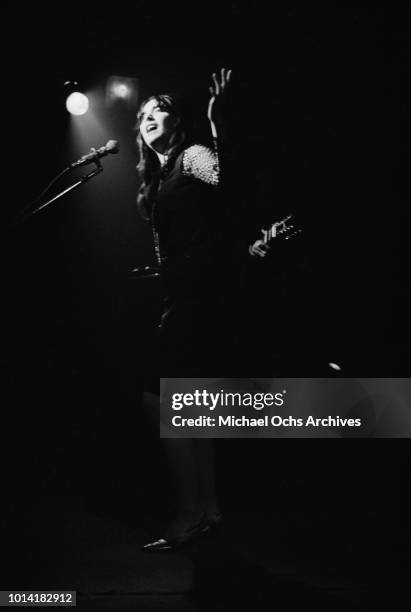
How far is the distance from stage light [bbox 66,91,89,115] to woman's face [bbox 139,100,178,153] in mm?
334

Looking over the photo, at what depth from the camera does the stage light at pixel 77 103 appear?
326 centimetres

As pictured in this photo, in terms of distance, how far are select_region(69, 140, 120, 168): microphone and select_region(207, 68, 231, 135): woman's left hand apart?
60 centimetres

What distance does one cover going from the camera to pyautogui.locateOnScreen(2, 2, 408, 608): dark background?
3.27 m

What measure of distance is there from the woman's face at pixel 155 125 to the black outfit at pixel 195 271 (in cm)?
20

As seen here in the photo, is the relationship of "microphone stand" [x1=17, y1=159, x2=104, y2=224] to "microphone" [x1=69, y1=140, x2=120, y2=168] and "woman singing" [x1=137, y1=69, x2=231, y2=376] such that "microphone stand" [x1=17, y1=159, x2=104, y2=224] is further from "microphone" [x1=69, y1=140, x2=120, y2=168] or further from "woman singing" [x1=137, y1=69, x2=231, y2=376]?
"woman singing" [x1=137, y1=69, x2=231, y2=376]

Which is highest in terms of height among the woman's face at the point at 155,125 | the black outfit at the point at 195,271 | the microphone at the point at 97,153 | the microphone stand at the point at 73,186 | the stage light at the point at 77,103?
the stage light at the point at 77,103

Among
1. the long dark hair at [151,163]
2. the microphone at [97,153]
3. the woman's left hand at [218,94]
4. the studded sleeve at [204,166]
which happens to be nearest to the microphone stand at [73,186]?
the microphone at [97,153]

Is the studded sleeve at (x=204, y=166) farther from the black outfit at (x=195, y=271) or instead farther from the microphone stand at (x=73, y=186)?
the microphone stand at (x=73, y=186)

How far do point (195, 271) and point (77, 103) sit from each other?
48.0 inches

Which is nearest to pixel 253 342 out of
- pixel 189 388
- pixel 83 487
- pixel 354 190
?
pixel 189 388

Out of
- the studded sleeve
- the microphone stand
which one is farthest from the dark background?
the studded sleeve

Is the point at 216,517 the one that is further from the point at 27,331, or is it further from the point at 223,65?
the point at 223,65

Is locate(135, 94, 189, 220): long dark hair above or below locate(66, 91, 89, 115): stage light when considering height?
below

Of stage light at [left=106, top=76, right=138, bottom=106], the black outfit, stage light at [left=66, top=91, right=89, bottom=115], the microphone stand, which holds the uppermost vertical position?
stage light at [left=106, top=76, right=138, bottom=106]
